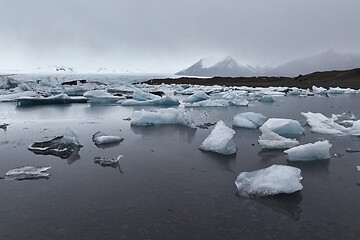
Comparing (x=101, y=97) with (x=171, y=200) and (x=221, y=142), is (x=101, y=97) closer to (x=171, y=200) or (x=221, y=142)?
(x=221, y=142)

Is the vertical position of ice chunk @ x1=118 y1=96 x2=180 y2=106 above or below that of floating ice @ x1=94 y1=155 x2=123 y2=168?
below

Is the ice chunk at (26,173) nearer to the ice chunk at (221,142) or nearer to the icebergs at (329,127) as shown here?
the ice chunk at (221,142)

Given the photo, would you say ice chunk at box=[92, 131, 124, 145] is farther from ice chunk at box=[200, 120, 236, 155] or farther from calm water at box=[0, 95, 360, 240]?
ice chunk at box=[200, 120, 236, 155]

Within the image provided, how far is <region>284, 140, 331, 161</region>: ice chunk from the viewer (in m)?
5.00

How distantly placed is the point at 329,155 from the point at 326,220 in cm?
237

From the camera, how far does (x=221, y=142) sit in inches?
216

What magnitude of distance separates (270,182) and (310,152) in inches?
62.5

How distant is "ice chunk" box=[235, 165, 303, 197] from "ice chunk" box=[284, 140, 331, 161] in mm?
1298

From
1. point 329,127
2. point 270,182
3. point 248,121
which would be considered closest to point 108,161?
point 270,182

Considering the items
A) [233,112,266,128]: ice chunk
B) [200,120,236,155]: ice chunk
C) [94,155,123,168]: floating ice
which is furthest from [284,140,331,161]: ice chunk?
[233,112,266,128]: ice chunk

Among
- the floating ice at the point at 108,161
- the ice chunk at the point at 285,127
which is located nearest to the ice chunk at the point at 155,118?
the ice chunk at the point at 285,127

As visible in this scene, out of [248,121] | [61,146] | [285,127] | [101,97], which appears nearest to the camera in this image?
[61,146]

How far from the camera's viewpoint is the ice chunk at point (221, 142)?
17.8 feet

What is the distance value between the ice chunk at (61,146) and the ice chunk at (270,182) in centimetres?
296
